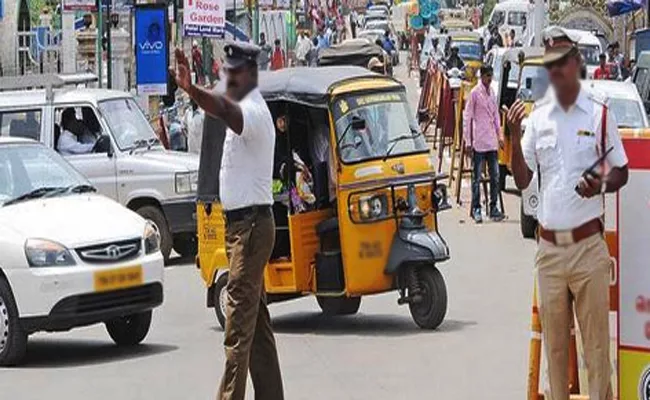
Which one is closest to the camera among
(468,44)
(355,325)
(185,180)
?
(355,325)

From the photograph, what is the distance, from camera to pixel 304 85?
1307 centimetres

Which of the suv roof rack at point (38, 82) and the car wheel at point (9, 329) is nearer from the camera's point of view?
the car wheel at point (9, 329)

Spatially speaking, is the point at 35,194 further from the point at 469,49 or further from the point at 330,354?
the point at 469,49

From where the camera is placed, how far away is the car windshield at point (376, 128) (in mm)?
13008

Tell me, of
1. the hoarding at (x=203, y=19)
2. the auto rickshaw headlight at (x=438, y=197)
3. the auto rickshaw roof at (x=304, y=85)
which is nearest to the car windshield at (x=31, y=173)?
the auto rickshaw roof at (x=304, y=85)

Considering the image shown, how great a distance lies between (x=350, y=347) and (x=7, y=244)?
281cm

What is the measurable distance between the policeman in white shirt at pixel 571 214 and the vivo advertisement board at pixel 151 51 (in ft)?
Answer: 52.7

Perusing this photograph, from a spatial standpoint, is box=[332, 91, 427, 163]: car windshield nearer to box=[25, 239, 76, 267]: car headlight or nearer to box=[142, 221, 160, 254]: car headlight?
box=[142, 221, 160, 254]: car headlight

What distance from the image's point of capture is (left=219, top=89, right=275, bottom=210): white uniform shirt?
27.4ft

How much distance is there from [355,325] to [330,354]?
143cm

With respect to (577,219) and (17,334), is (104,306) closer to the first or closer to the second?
(17,334)

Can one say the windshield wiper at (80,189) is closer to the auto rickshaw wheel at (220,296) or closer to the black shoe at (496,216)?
the auto rickshaw wheel at (220,296)

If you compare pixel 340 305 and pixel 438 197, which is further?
pixel 340 305

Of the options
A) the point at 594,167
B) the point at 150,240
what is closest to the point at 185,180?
the point at 150,240
